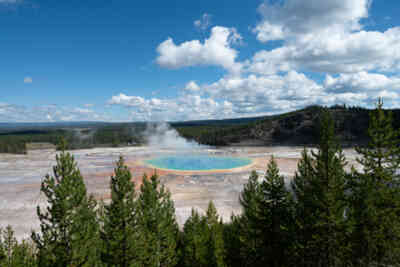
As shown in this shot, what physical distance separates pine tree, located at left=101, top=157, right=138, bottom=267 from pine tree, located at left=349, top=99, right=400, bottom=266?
41.4 feet

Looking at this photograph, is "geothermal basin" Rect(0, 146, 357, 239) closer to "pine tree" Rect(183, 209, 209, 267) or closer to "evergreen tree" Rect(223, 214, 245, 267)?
"evergreen tree" Rect(223, 214, 245, 267)

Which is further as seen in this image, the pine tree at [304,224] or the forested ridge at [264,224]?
the pine tree at [304,224]

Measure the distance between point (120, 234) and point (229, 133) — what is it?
10285 cm

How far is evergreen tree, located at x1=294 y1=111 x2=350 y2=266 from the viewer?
39.3ft

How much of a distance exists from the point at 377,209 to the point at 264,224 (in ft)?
21.8

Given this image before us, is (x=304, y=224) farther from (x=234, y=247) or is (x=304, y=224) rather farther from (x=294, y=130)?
(x=294, y=130)

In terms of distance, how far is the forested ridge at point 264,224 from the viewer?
12.0m

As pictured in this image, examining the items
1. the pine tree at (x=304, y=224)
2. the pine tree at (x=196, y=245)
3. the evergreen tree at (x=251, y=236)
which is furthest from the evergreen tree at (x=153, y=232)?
the pine tree at (x=304, y=224)

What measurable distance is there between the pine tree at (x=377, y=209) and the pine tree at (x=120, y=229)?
12.6 m

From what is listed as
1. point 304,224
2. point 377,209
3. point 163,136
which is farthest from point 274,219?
point 163,136

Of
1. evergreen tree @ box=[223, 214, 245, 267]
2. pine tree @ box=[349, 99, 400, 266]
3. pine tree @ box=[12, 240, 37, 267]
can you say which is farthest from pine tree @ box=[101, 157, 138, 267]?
pine tree @ box=[349, 99, 400, 266]

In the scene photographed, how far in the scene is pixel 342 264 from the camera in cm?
1321

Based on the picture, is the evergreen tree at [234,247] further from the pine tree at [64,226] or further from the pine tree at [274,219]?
the pine tree at [64,226]

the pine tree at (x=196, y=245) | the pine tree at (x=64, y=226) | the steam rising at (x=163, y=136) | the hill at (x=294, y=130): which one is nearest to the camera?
the pine tree at (x=64, y=226)
